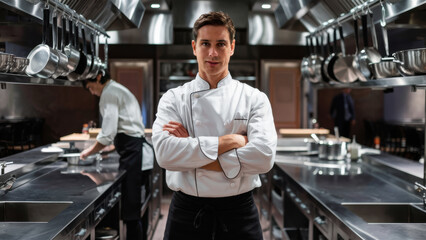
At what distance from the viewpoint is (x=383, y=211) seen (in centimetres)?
222

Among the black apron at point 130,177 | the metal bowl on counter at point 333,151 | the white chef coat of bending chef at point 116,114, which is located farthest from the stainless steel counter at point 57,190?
the metal bowl on counter at point 333,151

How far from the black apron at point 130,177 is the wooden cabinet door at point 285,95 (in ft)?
12.4

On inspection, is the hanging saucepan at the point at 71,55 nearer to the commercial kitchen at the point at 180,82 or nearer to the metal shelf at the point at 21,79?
the commercial kitchen at the point at 180,82

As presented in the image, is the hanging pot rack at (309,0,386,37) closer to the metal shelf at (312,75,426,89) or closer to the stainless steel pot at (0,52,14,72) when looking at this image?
the metal shelf at (312,75,426,89)

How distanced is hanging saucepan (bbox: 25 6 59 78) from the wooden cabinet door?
15.6 ft

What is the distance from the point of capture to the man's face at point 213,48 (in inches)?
67.8

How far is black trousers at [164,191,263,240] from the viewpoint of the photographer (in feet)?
5.62

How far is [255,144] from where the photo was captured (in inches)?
67.4

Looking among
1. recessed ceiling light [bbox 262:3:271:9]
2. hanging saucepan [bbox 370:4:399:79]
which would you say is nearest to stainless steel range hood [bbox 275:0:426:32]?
hanging saucepan [bbox 370:4:399:79]

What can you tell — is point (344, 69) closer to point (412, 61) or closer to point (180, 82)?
point (412, 61)

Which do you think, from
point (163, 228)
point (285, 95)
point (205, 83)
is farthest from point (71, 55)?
point (285, 95)

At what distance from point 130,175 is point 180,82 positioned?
3.46m

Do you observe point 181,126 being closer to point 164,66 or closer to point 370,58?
point 370,58

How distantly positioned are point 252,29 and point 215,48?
442 cm
